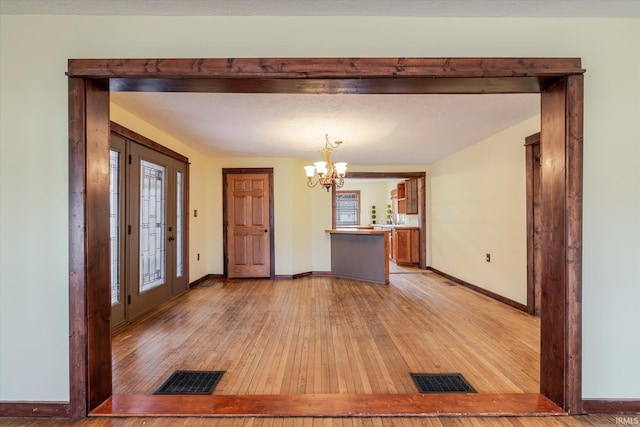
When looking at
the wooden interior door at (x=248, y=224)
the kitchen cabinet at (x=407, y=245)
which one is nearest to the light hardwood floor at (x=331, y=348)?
the wooden interior door at (x=248, y=224)

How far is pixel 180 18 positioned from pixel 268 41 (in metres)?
A: 0.53

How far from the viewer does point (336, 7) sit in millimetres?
1702

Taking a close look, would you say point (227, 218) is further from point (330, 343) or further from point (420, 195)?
point (420, 195)

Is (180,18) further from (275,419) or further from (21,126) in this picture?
(275,419)

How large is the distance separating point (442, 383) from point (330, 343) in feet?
3.32

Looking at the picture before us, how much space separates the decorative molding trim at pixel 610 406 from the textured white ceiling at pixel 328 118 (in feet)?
8.18

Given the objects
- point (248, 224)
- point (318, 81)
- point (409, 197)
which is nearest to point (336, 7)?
point (318, 81)

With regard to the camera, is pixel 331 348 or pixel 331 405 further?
pixel 331 348

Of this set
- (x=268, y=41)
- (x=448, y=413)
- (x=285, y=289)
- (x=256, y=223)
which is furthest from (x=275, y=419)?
(x=256, y=223)

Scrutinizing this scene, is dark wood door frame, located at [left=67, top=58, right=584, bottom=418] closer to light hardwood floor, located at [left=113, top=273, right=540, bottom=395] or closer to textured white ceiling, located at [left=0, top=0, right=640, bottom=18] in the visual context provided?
textured white ceiling, located at [left=0, top=0, right=640, bottom=18]

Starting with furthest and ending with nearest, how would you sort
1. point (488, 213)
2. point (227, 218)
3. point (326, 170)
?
point (227, 218) → point (488, 213) → point (326, 170)

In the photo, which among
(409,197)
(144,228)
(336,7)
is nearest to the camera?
(336,7)

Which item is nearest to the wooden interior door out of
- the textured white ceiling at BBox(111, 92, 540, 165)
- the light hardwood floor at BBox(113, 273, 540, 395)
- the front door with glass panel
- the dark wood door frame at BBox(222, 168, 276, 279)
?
the dark wood door frame at BBox(222, 168, 276, 279)

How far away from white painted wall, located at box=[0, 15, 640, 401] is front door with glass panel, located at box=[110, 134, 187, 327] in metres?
1.43
